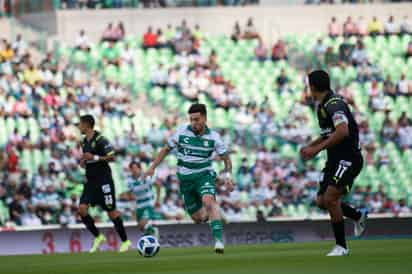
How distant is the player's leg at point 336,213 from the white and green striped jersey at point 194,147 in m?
3.17

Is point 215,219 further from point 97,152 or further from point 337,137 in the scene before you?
point 97,152

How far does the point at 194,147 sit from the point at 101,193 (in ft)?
11.1

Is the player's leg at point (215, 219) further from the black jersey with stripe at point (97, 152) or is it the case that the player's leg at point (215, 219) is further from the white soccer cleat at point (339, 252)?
the black jersey with stripe at point (97, 152)

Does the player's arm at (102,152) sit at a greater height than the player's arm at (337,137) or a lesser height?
lesser

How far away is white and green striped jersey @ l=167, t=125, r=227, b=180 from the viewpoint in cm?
1750

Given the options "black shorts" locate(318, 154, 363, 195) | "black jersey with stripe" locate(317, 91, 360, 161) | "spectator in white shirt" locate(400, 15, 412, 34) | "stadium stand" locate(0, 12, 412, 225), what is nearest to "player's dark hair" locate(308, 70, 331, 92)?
"black jersey with stripe" locate(317, 91, 360, 161)

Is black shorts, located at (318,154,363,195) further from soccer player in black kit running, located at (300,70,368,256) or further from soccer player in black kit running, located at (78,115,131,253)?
soccer player in black kit running, located at (78,115,131,253)

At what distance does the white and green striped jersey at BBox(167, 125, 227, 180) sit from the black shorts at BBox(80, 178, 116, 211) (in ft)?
9.72

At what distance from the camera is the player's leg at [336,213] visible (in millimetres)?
A: 14617

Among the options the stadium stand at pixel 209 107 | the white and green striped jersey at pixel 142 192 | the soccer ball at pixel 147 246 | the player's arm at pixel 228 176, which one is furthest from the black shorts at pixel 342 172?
the stadium stand at pixel 209 107

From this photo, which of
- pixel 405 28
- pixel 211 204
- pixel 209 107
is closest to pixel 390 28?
pixel 405 28

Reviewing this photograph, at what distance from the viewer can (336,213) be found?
14.7 metres

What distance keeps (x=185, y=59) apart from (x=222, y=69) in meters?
1.17

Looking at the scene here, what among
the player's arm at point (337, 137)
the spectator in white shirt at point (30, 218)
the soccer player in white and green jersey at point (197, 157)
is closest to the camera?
the player's arm at point (337, 137)
